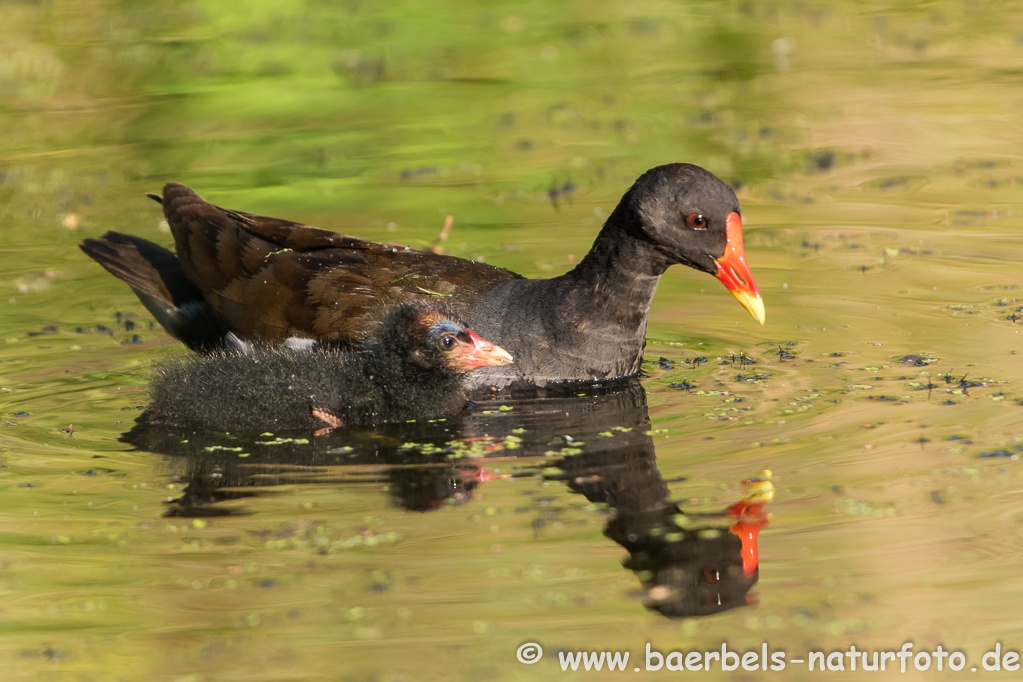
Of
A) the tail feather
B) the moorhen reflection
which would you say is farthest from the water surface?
the tail feather

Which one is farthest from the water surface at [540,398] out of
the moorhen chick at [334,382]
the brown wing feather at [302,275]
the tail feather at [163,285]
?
the brown wing feather at [302,275]

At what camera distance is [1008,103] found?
10.5 m

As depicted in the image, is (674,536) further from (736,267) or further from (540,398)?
(736,267)

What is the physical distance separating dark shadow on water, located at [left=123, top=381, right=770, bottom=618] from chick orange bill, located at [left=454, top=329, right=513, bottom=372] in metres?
0.20

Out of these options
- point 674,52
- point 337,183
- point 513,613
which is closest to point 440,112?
point 337,183

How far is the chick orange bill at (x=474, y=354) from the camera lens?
5469 millimetres

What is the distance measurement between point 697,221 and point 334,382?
5.49 ft

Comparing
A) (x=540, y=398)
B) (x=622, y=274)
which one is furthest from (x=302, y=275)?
(x=622, y=274)

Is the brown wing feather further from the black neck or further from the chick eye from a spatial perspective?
the chick eye

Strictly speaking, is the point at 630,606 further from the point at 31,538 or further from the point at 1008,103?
the point at 1008,103

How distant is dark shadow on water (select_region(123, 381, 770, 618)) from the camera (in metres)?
3.97

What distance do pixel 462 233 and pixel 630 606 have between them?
479cm

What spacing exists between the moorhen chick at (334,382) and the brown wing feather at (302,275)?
1.03ft

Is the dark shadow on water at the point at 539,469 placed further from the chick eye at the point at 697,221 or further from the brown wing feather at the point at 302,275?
the chick eye at the point at 697,221
